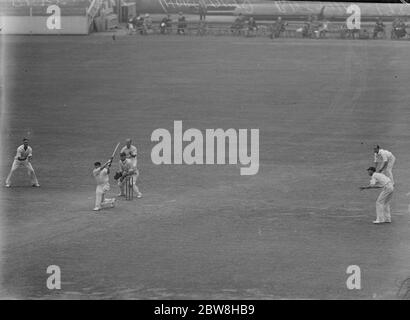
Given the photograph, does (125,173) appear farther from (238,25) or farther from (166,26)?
(166,26)

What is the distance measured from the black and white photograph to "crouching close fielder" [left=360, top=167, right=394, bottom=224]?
0.14 ft

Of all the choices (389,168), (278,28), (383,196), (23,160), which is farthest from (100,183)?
(278,28)

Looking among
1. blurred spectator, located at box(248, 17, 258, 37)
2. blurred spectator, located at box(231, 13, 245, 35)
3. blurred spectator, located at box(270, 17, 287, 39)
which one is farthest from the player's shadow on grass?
blurred spectator, located at box(231, 13, 245, 35)

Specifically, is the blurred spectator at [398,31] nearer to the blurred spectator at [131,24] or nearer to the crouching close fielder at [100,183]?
the blurred spectator at [131,24]

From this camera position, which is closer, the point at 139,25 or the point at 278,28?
the point at 278,28

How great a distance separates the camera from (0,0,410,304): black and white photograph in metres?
18.7

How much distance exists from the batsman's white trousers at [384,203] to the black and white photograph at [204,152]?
0.04 metres

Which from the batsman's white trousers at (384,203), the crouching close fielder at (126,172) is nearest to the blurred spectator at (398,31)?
the crouching close fielder at (126,172)

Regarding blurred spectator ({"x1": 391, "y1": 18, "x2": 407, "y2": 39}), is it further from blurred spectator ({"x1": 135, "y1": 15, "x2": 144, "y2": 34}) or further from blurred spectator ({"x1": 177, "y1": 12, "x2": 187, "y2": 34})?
blurred spectator ({"x1": 135, "y1": 15, "x2": 144, "y2": 34})

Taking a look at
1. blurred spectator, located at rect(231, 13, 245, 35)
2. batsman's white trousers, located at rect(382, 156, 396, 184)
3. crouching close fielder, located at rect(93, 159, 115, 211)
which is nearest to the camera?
crouching close fielder, located at rect(93, 159, 115, 211)

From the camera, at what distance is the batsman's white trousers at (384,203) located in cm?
2166

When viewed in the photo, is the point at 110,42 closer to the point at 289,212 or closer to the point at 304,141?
the point at 304,141

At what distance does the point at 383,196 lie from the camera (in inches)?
853

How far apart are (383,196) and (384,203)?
264mm
